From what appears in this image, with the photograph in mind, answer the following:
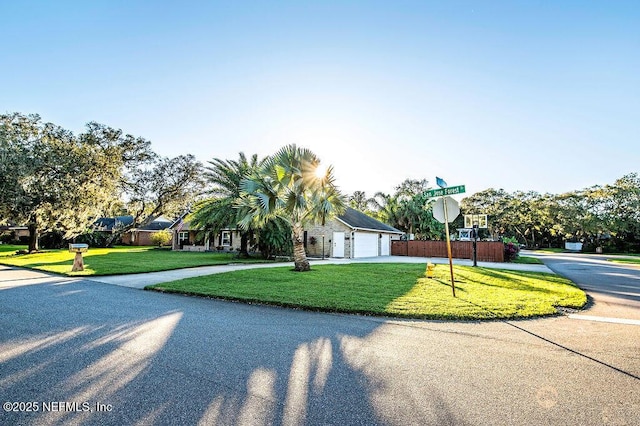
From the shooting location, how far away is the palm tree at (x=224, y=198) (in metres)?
20.5

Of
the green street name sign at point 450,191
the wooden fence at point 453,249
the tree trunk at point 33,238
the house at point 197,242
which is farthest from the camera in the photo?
the house at point 197,242

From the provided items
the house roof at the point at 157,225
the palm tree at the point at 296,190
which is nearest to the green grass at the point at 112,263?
the palm tree at the point at 296,190

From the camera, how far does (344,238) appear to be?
1007 inches

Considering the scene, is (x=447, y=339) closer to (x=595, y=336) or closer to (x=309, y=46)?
(x=595, y=336)

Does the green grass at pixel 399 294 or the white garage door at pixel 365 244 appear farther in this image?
the white garage door at pixel 365 244

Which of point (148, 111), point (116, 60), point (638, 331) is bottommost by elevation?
point (638, 331)

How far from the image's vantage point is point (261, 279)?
11070mm

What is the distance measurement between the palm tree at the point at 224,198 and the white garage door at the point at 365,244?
8.22 metres

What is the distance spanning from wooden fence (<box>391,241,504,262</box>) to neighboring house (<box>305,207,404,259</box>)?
2764 mm

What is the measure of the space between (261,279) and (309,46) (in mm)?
8504

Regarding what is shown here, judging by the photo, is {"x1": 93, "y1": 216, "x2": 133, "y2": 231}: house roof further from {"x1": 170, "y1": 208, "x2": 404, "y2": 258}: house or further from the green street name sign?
the green street name sign

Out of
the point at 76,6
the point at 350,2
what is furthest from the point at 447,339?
the point at 76,6

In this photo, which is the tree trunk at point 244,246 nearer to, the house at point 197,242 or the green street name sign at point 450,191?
the house at point 197,242

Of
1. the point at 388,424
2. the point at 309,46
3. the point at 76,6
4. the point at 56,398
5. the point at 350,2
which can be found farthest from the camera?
the point at 309,46
